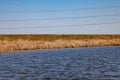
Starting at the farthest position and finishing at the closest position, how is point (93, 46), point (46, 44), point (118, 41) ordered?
point (118, 41) → point (93, 46) → point (46, 44)

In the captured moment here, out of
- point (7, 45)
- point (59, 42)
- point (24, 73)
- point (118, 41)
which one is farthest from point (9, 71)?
point (118, 41)

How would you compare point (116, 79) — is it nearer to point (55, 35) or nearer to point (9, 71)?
point (9, 71)

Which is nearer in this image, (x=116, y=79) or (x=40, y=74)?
(x=116, y=79)

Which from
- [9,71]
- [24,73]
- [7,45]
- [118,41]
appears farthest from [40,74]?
[118,41]

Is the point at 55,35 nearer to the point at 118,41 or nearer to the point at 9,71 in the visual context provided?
the point at 118,41

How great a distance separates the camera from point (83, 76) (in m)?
19.9

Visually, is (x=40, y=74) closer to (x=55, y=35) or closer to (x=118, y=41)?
(x=118, y=41)

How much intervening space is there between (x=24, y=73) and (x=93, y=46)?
29317mm

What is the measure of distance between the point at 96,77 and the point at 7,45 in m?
24.7

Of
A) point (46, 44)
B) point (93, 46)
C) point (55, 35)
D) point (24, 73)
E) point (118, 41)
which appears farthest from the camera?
point (55, 35)

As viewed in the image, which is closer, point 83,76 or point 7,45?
point 83,76

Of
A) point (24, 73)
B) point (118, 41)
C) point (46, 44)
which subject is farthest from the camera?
point (118, 41)

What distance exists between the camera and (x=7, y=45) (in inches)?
1672

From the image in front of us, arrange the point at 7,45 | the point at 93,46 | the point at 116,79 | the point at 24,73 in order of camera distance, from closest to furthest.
Result: the point at 116,79 < the point at 24,73 < the point at 7,45 < the point at 93,46
